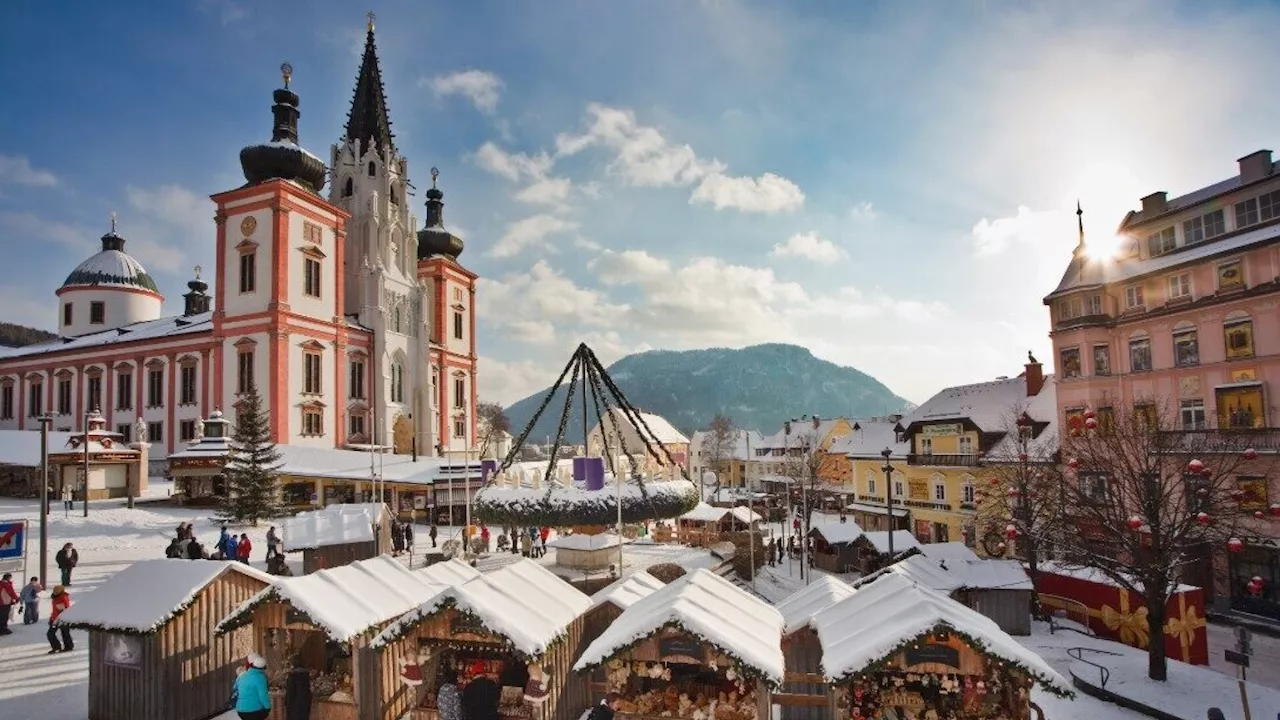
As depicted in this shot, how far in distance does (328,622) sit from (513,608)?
9.61 feet

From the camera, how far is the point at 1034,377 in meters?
38.9

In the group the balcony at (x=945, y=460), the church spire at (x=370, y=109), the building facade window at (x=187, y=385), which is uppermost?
the church spire at (x=370, y=109)

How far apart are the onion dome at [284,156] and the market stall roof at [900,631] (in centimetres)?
5016

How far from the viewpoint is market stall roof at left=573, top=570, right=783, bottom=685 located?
9.66m

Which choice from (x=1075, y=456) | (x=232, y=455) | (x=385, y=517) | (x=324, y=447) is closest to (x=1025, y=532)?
(x=1075, y=456)

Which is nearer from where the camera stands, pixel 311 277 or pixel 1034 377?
pixel 1034 377

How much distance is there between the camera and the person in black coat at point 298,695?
11.4 metres

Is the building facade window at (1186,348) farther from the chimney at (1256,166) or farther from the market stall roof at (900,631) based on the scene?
the market stall roof at (900,631)

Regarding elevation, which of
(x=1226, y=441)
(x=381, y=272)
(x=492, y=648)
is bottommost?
(x=492, y=648)

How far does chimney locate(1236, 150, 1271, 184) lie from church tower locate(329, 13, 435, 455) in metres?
51.0

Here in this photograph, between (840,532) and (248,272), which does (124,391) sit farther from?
(840,532)

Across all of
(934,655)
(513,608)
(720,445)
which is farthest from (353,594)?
(720,445)

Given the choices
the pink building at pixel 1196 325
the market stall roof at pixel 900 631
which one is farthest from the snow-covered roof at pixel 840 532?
the market stall roof at pixel 900 631

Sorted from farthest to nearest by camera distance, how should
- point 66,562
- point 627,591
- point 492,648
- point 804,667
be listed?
point 66,562 → point 627,591 → point 804,667 → point 492,648
